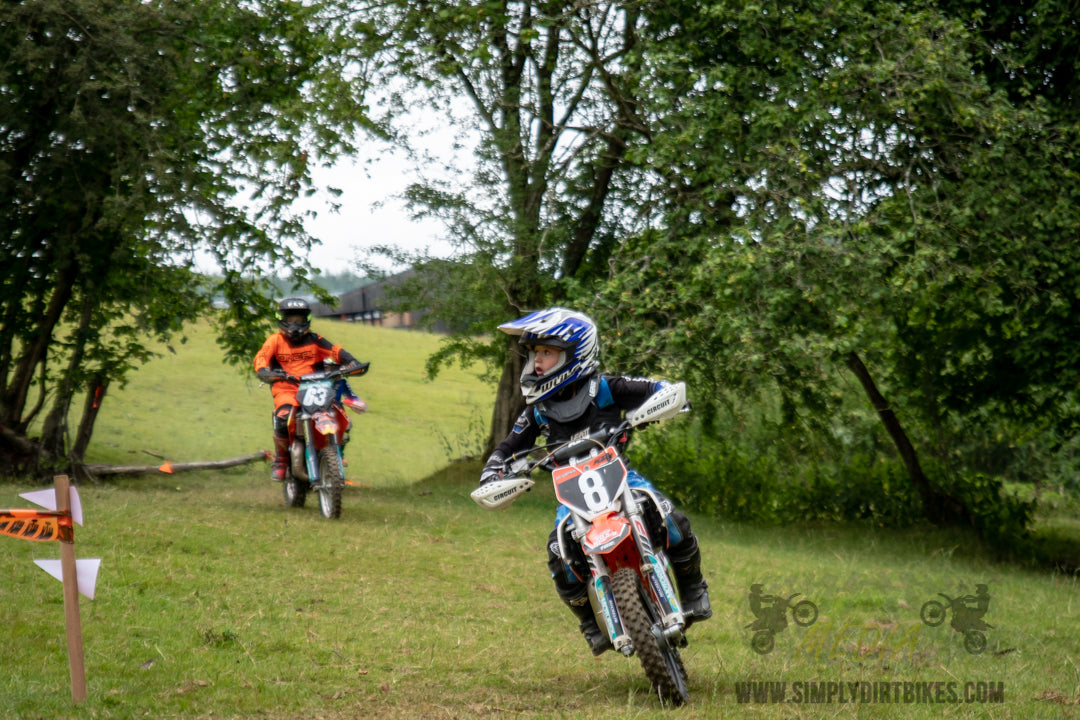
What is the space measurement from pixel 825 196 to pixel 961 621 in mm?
5537

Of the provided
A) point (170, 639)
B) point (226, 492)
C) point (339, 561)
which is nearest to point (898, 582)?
point (339, 561)

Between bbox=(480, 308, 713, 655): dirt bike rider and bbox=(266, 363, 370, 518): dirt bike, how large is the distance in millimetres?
5782

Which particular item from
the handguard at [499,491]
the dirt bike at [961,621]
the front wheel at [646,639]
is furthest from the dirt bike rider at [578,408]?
the dirt bike at [961,621]

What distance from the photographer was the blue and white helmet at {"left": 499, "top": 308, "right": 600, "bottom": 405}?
5.57 meters

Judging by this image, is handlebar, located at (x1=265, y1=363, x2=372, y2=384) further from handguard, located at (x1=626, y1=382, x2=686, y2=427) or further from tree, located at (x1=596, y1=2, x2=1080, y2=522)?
handguard, located at (x1=626, y1=382, x2=686, y2=427)

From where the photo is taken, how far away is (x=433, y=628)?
7316 mm

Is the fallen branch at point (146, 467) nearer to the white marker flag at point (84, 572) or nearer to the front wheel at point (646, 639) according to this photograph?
the white marker flag at point (84, 572)

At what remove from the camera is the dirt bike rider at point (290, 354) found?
11.7 m

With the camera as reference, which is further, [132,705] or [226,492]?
[226,492]

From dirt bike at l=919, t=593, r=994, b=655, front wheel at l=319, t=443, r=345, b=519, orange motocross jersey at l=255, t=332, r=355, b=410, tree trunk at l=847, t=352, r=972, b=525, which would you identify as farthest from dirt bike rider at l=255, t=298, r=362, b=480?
tree trunk at l=847, t=352, r=972, b=525

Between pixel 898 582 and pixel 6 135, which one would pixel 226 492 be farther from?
pixel 898 582

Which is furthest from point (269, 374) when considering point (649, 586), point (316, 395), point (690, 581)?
point (649, 586)

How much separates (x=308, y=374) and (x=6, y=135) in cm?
550

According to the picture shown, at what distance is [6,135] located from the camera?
13383 millimetres
